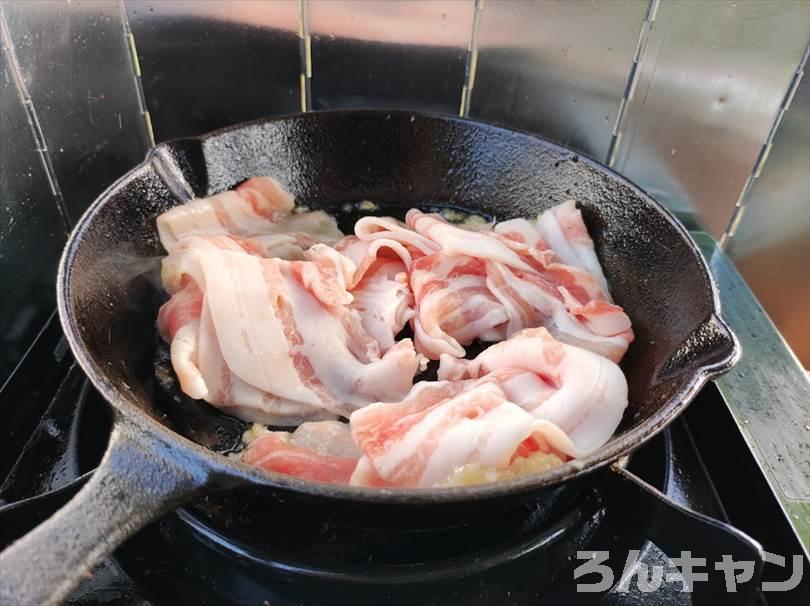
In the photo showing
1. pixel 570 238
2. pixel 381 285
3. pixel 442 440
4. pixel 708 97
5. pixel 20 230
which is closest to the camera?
pixel 442 440

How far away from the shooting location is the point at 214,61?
1.93 m

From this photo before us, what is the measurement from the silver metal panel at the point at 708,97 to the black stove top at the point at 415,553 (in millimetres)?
946

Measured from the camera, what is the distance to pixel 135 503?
0.95 metres

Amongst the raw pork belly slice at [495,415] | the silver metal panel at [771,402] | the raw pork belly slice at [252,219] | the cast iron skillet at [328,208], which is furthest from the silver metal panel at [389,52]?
the silver metal panel at [771,402]

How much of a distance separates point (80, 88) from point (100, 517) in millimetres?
1232

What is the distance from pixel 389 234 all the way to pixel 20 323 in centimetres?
89

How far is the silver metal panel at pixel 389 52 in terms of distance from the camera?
6.18 feet

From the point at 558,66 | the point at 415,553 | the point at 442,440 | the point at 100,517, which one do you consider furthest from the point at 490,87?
the point at 100,517

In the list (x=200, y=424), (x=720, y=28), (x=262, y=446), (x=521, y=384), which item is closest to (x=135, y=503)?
(x=262, y=446)

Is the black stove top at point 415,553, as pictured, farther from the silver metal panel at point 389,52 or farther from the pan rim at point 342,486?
the silver metal panel at point 389,52

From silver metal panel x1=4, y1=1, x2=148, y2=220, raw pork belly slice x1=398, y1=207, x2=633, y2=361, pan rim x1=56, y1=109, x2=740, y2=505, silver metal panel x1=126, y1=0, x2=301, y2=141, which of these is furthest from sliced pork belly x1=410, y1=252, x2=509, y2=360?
silver metal panel x1=4, y1=1, x2=148, y2=220

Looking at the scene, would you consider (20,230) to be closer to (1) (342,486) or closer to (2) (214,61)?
(2) (214,61)

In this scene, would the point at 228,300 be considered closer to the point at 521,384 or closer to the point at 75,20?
the point at 521,384

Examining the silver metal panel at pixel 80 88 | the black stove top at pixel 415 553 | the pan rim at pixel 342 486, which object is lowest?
the black stove top at pixel 415 553
